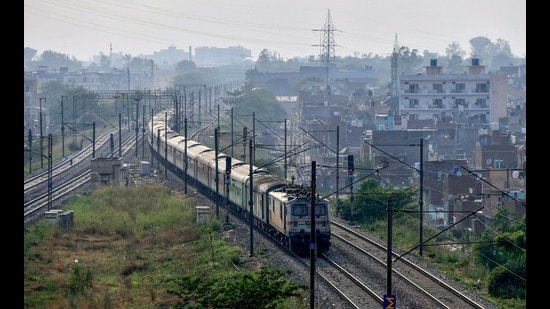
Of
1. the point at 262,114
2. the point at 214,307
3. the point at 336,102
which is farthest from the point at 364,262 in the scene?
the point at 336,102

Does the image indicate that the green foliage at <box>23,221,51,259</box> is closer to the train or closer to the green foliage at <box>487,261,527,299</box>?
the train

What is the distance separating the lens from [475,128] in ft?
286

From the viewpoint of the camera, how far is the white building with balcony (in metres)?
92.7

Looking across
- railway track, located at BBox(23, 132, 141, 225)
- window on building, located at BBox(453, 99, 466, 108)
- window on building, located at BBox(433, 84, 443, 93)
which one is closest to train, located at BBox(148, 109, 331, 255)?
railway track, located at BBox(23, 132, 141, 225)

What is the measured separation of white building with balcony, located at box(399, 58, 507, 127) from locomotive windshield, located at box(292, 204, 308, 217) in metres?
67.5

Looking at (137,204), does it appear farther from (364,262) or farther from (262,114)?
(262,114)

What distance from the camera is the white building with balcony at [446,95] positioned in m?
92.7

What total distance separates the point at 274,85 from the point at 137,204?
124835mm

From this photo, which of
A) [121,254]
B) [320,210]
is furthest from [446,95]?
[320,210]

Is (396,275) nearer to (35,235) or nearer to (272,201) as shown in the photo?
(272,201)

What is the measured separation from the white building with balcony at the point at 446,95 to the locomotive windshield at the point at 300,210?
67531 mm

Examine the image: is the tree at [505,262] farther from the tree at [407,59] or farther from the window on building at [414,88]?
the tree at [407,59]

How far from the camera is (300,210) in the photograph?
24.9m
